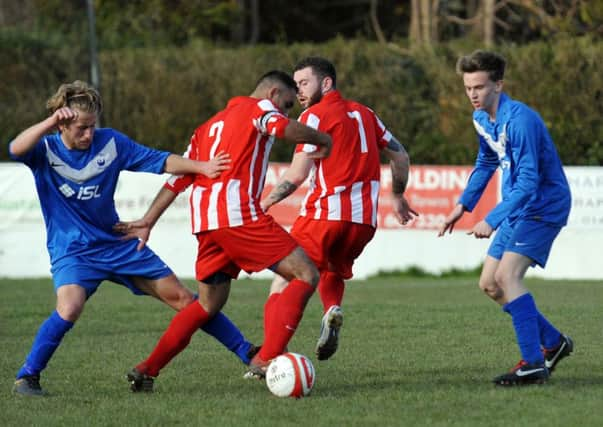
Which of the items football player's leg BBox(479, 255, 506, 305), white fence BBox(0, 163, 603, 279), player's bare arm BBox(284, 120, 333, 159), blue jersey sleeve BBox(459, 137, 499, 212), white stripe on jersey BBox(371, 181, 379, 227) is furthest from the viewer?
white fence BBox(0, 163, 603, 279)

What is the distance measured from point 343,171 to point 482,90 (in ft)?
4.25

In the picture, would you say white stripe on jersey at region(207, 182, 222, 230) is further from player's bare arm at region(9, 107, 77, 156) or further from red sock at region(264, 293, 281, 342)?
player's bare arm at region(9, 107, 77, 156)

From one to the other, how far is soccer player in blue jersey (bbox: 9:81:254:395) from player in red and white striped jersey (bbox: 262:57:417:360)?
3.32 ft

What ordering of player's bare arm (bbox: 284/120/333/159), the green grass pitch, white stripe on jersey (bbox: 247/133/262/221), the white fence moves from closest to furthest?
the green grass pitch < player's bare arm (bbox: 284/120/333/159) < white stripe on jersey (bbox: 247/133/262/221) < the white fence

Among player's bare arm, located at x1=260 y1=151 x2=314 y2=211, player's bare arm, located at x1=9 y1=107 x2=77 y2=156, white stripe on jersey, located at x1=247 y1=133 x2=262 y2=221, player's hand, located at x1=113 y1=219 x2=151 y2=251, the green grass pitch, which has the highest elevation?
player's bare arm, located at x1=9 y1=107 x2=77 y2=156

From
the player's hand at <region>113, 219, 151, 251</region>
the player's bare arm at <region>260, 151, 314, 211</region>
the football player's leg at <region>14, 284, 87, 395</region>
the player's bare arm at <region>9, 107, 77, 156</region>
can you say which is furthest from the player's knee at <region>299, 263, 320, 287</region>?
the player's bare arm at <region>9, 107, 77, 156</region>

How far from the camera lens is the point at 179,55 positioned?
24125mm

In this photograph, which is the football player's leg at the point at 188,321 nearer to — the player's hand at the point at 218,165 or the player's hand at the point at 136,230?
the player's hand at the point at 136,230

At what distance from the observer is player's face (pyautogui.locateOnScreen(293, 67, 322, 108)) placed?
818 cm

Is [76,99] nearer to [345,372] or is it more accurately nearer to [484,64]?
[484,64]

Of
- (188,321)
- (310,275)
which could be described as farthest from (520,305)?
(188,321)

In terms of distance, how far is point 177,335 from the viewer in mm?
7074

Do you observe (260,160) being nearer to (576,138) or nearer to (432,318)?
(432,318)

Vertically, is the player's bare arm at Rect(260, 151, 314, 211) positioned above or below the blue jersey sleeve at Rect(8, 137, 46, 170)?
below
